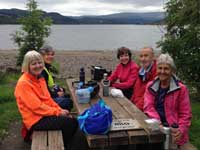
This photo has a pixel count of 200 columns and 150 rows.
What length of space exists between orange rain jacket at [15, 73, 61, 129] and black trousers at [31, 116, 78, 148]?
0.07m

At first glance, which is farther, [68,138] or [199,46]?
[199,46]

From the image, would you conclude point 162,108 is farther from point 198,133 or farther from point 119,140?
point 198,133

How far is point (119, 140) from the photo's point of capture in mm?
4023

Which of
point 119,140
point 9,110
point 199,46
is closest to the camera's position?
point 119,140

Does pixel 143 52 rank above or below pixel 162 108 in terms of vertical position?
above

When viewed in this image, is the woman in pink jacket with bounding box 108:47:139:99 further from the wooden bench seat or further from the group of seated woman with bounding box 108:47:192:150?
the wooden bench seat

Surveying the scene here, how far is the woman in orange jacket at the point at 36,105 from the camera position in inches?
192

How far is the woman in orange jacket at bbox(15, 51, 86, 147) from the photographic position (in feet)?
16.0

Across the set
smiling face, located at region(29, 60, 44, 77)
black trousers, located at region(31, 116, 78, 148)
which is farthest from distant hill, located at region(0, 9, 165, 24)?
black trousers, located at region(31, 116, 78, 148)

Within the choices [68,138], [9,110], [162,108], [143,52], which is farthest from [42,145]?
[9,110]

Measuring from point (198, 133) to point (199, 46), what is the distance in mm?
3247

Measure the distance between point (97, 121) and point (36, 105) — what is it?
3.70 ft

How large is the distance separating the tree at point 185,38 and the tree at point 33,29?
6476mm

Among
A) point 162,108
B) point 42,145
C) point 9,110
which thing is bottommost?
point 9,110
